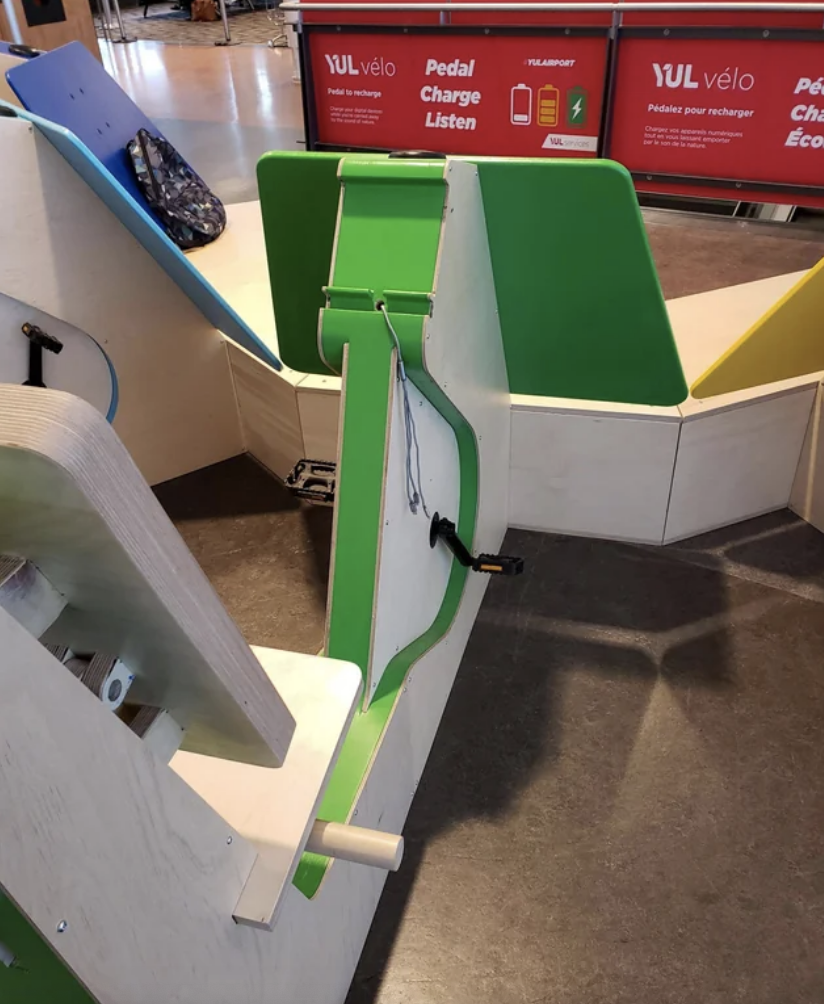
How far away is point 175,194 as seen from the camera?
2.47m

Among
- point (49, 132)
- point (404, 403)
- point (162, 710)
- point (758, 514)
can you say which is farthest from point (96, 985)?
point (758, 514)

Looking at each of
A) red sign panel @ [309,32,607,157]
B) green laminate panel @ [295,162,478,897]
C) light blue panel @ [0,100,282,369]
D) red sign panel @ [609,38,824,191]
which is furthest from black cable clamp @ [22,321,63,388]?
red sign panel @ [609,38,824,191]

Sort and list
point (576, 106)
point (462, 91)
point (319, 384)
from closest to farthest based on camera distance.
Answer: point (319, 384) < point (576, 106) < point (462, 91)

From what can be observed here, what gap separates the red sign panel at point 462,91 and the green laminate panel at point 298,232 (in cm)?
174

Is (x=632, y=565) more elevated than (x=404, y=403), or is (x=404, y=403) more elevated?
(x=404, y=403)

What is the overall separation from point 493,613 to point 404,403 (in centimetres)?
73

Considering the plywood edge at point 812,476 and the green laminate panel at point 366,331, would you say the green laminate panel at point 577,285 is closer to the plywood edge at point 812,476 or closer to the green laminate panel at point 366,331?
the green laminate panel at point 366,331

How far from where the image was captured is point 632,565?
5.93 feet

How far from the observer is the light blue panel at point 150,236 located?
1554mm

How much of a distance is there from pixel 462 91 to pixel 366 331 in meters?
2.23


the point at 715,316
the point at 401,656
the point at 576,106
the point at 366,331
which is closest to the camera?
the point at 366,331

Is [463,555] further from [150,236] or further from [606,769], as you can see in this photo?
[150,236]

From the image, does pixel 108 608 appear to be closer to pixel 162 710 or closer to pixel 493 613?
pixel 162 710

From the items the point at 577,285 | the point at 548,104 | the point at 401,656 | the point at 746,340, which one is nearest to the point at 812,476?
the point at 746,340
